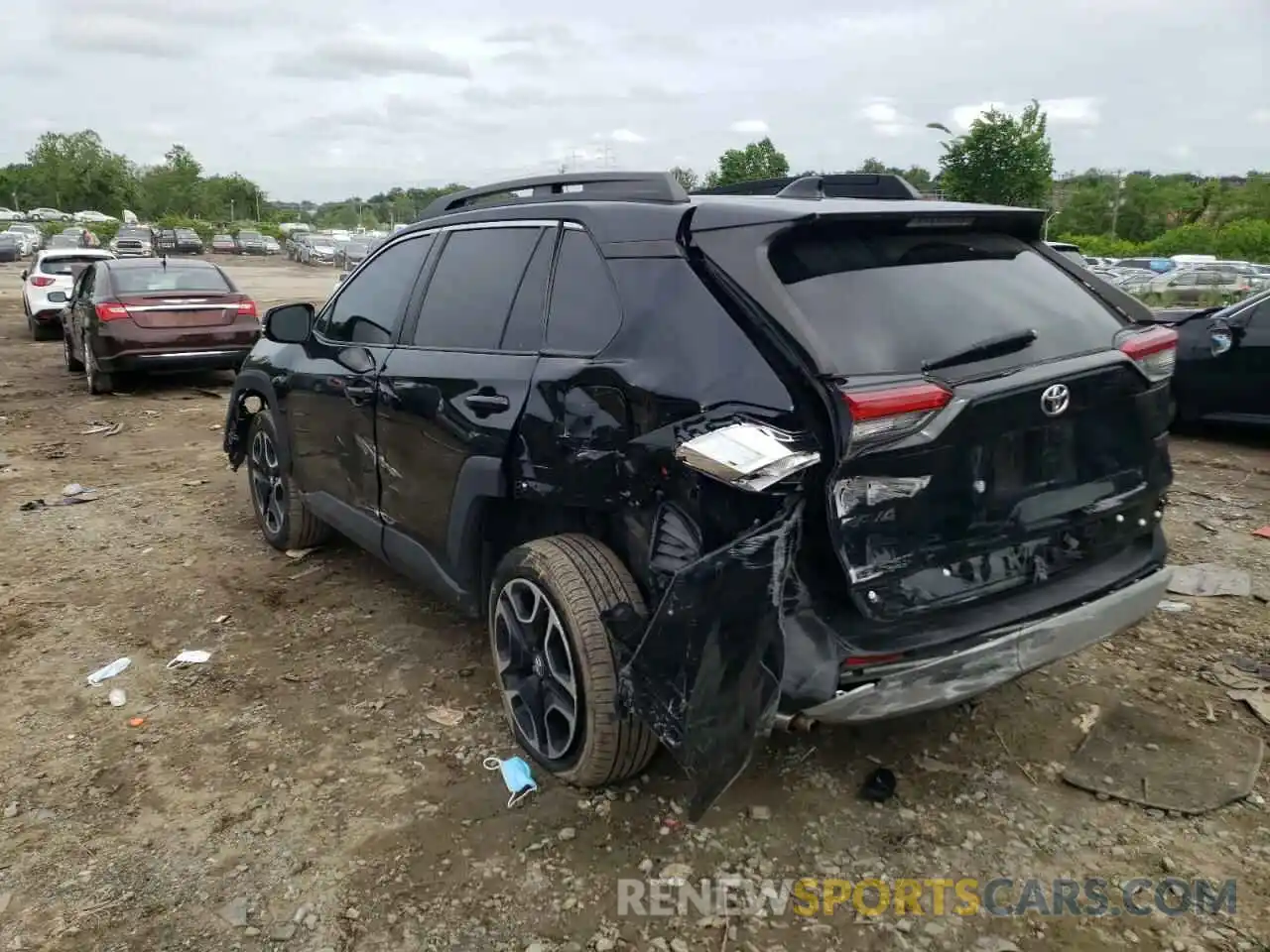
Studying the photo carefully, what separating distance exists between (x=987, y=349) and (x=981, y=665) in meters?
0.85

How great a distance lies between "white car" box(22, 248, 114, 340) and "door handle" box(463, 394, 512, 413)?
50.0 ft

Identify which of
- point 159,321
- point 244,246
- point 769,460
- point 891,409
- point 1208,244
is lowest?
point 159,321

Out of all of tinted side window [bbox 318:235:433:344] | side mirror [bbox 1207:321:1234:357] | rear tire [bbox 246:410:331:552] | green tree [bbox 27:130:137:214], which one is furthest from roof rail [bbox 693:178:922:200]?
green tree [bbox 27:130:137:214]

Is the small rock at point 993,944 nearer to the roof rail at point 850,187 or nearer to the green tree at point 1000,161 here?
the roof rail at point 850,187

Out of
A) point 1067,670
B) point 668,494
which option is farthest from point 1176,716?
point 668,494

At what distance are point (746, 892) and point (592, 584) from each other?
94 cm

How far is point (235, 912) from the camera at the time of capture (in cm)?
253

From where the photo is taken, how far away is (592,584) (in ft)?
9.22

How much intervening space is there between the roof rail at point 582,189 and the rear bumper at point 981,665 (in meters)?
1.54

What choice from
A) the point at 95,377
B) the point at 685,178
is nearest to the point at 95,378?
the point at 95,377

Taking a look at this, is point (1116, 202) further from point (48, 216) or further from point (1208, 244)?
point (48, 216)

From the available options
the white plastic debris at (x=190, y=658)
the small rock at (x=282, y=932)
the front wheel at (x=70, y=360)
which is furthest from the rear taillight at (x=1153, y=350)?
the front wheel at (x=70, y=360)

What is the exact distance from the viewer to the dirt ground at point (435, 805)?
2.46 m

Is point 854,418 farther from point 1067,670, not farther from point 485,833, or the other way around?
point 1067,670
